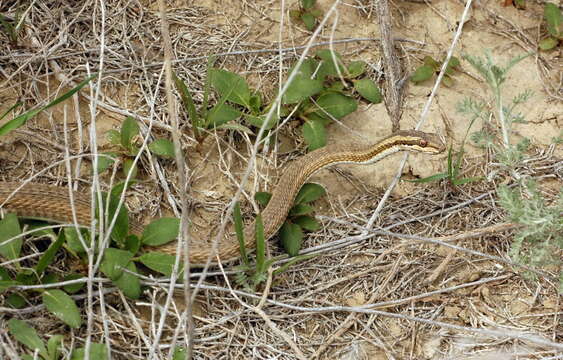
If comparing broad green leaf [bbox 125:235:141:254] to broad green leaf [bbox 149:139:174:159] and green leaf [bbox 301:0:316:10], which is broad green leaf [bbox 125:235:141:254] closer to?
broad green leaf [bbox 149:139:174:159]

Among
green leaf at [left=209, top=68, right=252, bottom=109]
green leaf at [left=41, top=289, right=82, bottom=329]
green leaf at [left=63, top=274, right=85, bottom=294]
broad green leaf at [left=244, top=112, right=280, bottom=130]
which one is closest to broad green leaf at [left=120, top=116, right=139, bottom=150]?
green leaf at [left=209, top=68, right=252, bottom=109]

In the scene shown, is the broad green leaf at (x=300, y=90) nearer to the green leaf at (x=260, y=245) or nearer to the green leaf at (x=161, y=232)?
the green leaf at (x=260, y=245)

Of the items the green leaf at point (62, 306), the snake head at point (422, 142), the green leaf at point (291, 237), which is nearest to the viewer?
the green leaf at point (62, 306)

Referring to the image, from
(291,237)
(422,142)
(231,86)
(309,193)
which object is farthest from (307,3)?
(291,237)

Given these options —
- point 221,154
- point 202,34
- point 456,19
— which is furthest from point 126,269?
point 456,19

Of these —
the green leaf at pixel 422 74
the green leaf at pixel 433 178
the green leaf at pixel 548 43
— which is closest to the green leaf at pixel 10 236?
the green leaf at pixel 433 178
